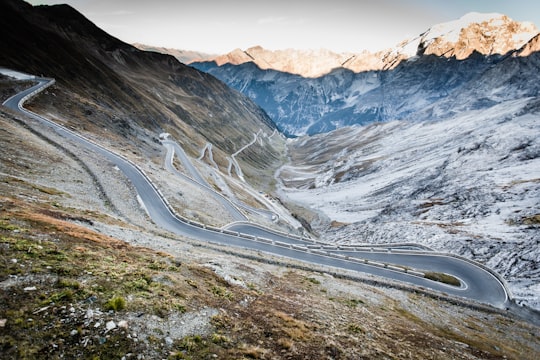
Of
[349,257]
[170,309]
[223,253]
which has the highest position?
[170,309]

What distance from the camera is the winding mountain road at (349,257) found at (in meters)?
41.1

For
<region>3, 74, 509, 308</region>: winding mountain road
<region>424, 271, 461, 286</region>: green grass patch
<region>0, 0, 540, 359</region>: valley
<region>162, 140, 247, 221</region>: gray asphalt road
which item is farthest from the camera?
<region>162, 140, 247, 221</region>: gray asphalt road

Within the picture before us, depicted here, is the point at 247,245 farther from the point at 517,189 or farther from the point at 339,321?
the point at 517,189

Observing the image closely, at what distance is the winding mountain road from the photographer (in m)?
41.1

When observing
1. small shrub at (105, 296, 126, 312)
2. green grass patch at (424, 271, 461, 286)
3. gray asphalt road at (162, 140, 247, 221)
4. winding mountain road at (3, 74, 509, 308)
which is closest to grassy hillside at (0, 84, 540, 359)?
small shrub at (105, 296, 126, 312)

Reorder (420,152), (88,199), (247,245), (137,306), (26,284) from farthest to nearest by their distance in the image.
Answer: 1. (420,152)
2. (247,245)
3. (88,199)
4. (137,306)
5. (26,284)

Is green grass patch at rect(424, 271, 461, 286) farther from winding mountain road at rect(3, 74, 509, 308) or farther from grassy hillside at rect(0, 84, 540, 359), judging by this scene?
grassy hillside at rect(0, 84, 540, 359)

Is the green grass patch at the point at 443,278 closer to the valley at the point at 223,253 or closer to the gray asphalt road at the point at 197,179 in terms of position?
the valley at the point at 223,253

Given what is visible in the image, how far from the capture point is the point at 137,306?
12672 millimetres

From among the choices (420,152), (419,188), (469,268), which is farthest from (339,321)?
(420,152)

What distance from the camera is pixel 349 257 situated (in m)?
44.1

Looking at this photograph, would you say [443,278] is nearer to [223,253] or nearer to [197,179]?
[223,253]

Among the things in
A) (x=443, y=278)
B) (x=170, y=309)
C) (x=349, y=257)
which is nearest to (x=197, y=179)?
(x=349, y=257)

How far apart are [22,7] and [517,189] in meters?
263
